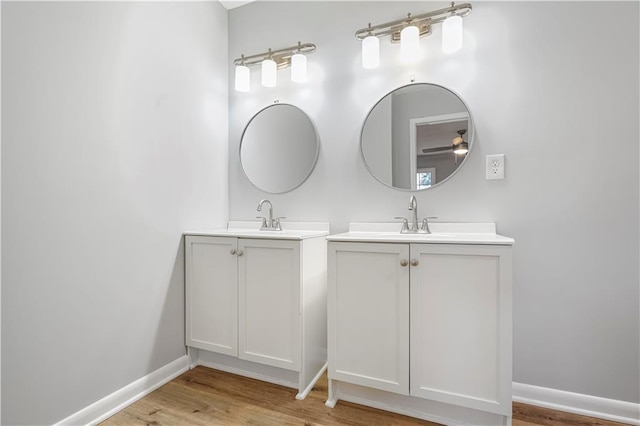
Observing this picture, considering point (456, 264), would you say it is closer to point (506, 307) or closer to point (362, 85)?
A: point (506, 307)

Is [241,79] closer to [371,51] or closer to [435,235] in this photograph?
[371,51]

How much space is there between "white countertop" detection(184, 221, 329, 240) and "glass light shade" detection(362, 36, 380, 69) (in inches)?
40.1

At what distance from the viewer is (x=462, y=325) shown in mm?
1308

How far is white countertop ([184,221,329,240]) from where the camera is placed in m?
1.67

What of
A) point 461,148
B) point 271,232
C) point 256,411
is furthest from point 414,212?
point 256,411

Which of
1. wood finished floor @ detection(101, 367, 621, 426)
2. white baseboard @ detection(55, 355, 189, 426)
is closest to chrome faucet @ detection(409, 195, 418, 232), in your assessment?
wood finished floor @ detection(101, 367, 621, 426)

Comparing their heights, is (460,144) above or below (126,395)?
above

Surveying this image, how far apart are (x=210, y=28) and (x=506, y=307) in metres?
2.47

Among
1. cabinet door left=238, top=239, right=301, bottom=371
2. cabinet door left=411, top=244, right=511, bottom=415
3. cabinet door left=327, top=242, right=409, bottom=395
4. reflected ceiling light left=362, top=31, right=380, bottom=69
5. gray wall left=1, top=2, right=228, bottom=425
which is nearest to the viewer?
gray wall left=1, top=2, right=228, bottom=425

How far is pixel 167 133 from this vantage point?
5.88 feet

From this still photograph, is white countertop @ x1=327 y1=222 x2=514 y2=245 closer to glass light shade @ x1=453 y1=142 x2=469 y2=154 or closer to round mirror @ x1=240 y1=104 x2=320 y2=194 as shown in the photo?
glass light shade @ x1=453 y1=142 x2=469 y2=154

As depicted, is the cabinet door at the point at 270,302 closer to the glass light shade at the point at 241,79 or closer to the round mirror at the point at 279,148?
the round mirror at the point at 279,148

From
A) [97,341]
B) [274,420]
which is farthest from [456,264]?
[97,341]

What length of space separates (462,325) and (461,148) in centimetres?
96
